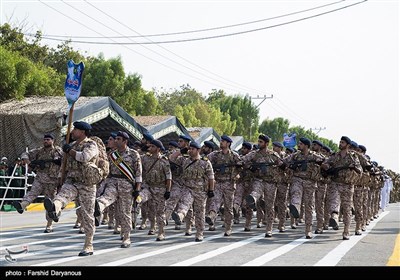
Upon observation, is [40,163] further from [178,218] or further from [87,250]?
[87,250]

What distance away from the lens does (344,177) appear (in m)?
14.0

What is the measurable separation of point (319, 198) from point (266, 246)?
3.55 m

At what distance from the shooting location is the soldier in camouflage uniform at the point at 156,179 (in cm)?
1301

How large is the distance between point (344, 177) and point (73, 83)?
644cm

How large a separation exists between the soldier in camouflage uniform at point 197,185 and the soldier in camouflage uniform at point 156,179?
39cm

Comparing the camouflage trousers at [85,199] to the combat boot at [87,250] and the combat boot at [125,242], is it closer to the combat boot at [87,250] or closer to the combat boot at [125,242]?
the combat boot at [87,250]

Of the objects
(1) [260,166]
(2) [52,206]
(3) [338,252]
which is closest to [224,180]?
(1) [260,166]

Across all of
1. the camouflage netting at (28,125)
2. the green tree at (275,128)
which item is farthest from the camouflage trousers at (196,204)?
the green tree at (275,128)

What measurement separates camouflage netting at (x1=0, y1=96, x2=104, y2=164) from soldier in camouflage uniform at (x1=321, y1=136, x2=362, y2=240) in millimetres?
11384

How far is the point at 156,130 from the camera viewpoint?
27062 mm

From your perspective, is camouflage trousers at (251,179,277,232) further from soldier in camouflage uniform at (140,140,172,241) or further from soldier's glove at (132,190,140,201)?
soldier's glove at (132,190,140,201)
